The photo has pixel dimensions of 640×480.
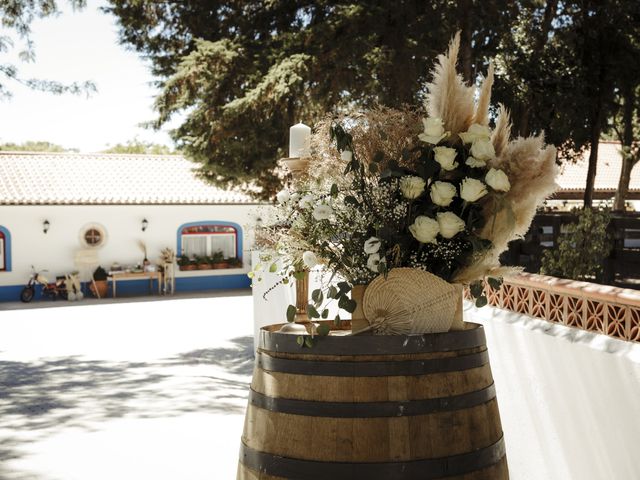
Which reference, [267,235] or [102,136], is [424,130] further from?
[102,136]

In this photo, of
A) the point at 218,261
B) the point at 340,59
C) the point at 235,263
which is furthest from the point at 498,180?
the point at 235,263

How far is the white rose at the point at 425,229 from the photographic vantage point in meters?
2.43

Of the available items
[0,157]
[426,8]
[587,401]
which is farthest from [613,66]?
[0,157]

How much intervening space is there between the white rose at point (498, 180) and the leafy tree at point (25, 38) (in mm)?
9174

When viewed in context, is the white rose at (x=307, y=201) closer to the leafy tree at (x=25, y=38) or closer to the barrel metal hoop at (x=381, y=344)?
the barrel metal hoop at (x=381, y=344)

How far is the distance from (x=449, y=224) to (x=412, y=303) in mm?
293

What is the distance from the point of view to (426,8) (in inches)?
417

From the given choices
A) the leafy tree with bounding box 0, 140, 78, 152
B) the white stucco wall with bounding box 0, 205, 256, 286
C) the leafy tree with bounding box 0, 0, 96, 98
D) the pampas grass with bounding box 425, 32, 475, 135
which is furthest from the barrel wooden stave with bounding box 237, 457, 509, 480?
the leafy tree with bounding box 0, 140, 78, 152

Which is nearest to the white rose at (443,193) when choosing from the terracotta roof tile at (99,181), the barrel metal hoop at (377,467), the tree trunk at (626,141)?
the barrel metal hoop at (377,467)

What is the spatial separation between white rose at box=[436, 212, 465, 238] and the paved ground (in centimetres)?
370

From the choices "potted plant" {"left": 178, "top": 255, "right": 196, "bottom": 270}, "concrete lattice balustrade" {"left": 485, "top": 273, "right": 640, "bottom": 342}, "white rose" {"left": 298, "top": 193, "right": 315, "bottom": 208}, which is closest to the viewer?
"white rose" {"left": 298, "top": 193, "right": 315, "bottom": 208}

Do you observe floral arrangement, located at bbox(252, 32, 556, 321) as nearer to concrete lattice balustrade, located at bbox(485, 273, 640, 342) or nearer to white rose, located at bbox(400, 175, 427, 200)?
white rose, located at bbox(400, 175, 427, 200)

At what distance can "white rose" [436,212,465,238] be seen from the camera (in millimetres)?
2426

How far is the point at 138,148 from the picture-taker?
6256 cm
